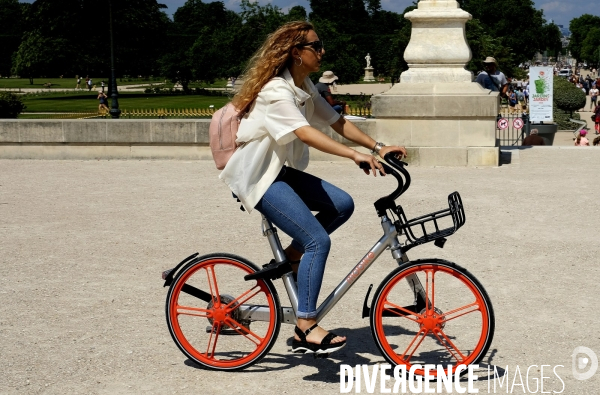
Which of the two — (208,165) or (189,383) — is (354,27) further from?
(189,383)

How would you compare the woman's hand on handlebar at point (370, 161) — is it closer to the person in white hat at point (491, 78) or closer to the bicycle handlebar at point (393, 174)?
the bicycle handlebar at point (393, 174)

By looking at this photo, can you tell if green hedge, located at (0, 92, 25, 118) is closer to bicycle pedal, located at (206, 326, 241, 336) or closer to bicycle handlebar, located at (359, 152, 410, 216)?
bicycle pedal, located at (206, 326, 241, 336)

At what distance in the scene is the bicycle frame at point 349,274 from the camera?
4.79 metres

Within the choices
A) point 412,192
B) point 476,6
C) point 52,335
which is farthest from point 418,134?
point 476,6

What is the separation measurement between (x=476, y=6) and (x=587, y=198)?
92.0 m

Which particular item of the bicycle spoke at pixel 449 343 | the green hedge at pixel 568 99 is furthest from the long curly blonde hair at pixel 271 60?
the green hedge at pixel 568 99

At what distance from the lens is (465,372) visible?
487cm

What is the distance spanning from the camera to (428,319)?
4.84 m

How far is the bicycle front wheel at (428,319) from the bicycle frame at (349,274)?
7cm

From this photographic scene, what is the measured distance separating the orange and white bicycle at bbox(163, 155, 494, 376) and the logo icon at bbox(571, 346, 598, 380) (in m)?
0.50

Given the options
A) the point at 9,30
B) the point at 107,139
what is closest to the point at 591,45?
the point at 9,30

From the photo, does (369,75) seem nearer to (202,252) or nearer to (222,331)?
(202,252)

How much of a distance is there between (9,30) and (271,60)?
131209 millimetres

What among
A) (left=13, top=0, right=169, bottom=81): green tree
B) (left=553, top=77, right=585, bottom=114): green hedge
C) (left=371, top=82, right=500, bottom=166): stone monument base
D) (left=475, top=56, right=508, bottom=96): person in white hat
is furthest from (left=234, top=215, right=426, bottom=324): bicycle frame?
(left=13, top=0, right=169, bottom=81): green tree
